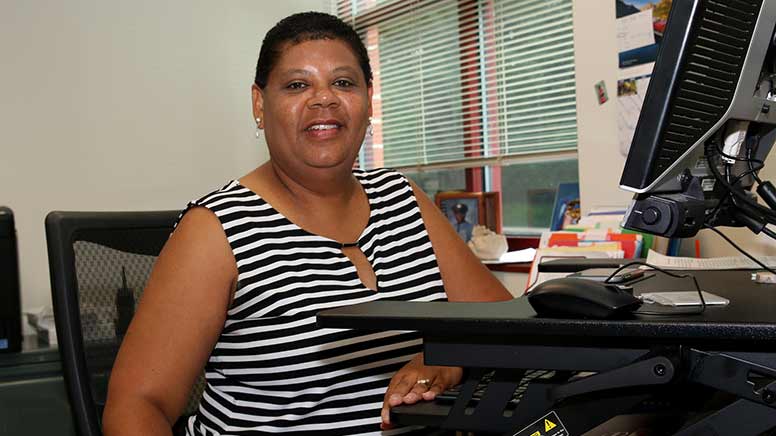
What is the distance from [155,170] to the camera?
2814mm

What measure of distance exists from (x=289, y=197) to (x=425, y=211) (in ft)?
0.94

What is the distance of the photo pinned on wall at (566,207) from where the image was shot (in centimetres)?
202

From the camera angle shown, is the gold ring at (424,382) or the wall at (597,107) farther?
the wall at (597,107)

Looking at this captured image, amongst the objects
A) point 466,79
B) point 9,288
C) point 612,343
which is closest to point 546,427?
point 612,343

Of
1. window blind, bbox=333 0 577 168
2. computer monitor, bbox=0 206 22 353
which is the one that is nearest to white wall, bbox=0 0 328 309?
window blind, bbox=333 0 577 168

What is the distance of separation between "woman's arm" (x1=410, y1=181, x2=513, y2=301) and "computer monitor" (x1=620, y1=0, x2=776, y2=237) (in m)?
0.72

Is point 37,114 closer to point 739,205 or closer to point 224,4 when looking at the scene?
point 224,4

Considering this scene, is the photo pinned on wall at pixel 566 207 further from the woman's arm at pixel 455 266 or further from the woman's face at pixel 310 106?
the woman's face at pixel 310 106

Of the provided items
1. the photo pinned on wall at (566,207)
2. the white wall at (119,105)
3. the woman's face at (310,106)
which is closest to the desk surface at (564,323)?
the woman's face at (310,106)

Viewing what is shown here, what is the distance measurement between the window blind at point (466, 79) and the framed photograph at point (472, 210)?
153 millimetres

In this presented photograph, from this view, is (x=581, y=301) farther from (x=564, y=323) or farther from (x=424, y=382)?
(x=424, y=382)

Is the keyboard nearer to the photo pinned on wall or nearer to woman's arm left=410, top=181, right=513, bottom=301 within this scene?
woman's arm left=410, top=181, right=513, bottom=301

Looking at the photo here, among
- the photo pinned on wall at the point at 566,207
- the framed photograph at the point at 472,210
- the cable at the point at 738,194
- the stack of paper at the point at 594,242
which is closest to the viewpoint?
the cable at the point at 738,194

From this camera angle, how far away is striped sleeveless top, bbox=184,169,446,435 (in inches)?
43.9
